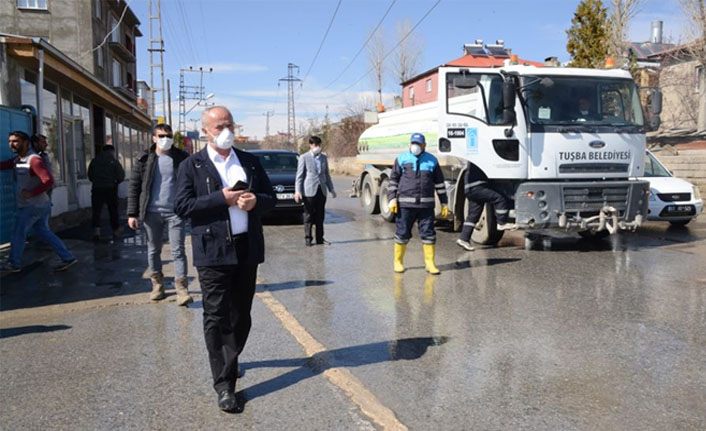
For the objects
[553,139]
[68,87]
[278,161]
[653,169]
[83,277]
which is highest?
[68,87]

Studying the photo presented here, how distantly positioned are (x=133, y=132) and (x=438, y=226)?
21340mm

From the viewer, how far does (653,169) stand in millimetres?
13547

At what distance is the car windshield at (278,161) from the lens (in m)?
15.0

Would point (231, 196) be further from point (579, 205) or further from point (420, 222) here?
point (579, 205)

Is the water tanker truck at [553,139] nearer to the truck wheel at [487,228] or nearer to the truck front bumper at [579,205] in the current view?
the truck front bumper at [579,205]

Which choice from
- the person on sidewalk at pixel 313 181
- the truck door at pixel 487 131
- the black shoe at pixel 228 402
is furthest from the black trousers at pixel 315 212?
the black shoe at pixel 228 402

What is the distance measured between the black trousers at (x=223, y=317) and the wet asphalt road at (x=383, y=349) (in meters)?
0.24

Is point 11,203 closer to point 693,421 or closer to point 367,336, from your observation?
point 367,336

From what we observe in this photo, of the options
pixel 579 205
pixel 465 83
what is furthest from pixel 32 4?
pixel 579 205

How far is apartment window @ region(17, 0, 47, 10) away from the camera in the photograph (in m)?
32.9

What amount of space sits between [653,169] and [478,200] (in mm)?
6043

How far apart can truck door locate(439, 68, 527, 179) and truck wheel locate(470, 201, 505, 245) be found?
95 centimetres

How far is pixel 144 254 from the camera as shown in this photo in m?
9.95

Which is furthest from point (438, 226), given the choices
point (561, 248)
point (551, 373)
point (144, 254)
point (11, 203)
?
point (551, 373)
